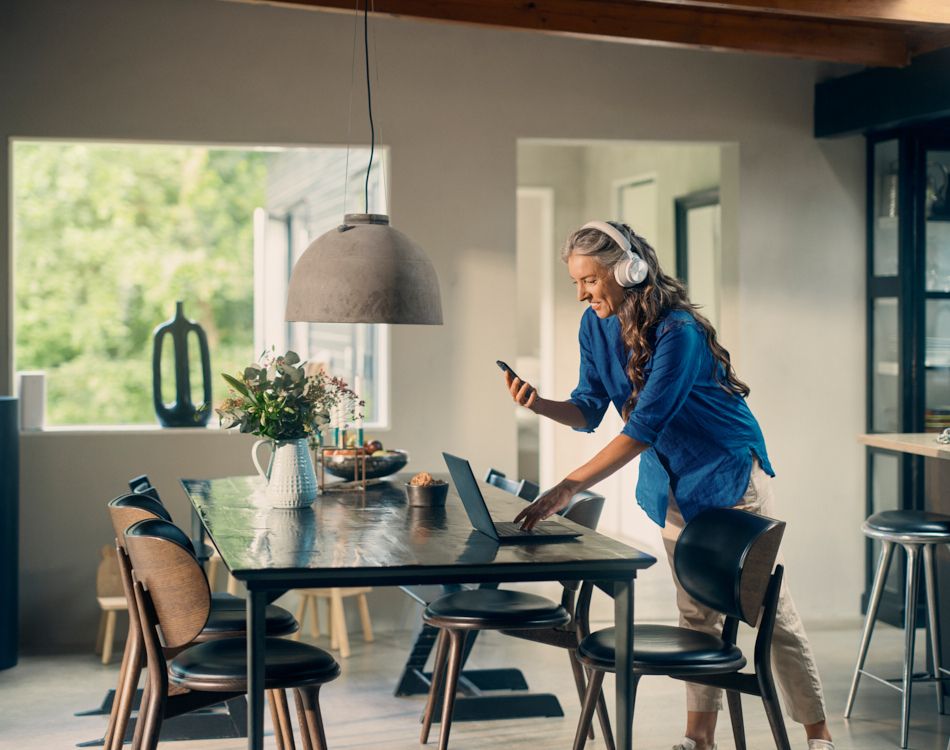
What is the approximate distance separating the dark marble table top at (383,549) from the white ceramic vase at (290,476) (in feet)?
0.14

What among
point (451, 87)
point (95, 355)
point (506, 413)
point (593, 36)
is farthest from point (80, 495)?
point (95, 355)

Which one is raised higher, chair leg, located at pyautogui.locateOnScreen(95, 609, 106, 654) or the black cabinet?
the black cabinet

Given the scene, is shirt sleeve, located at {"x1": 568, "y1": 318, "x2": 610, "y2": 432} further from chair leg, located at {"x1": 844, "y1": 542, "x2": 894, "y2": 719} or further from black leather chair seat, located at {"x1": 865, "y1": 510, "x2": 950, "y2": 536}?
chair leg, located at {"x1": 844, "y1": 542, "x2": 894, "y2": 719}

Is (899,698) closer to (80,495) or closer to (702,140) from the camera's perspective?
(702,140)

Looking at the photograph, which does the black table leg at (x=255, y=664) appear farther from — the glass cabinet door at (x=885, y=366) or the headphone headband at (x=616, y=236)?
the glass cabinet door at (x=885, y=366)

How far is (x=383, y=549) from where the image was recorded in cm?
310

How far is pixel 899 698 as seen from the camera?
4754 mm

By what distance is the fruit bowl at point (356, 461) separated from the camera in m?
4.43

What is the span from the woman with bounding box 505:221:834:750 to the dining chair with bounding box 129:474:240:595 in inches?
55.1

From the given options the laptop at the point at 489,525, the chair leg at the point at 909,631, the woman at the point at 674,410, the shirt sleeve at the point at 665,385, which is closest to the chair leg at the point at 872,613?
the chair leg at the point at 909,631

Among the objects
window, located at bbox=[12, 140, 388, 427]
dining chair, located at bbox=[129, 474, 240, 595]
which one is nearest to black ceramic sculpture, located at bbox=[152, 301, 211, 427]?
dining chair, located at bbox=[129, 474, 240, 595]

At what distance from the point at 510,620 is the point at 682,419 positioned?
0.77 m

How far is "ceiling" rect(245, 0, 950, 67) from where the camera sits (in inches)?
207

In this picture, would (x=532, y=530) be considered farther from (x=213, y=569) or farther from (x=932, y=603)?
(x=213, y=569)
